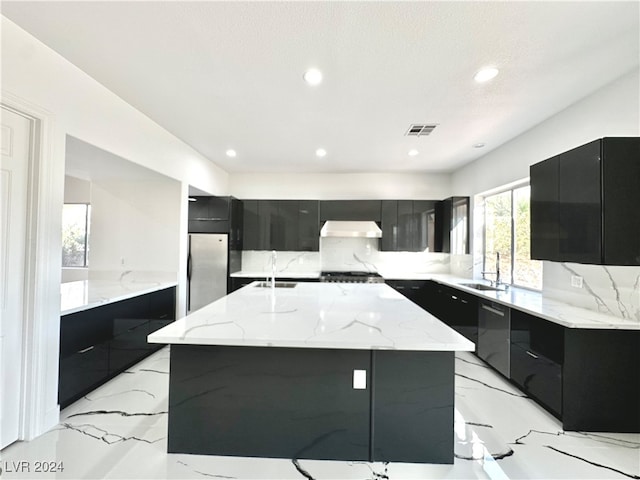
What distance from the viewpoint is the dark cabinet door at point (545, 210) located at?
2.45 meters

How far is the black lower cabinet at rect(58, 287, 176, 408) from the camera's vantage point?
2.36 metres

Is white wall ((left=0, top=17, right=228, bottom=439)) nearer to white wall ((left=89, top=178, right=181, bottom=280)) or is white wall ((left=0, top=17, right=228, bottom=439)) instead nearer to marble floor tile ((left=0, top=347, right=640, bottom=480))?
marble floor tile ((left=0, top=347, right=640, bottom=480))

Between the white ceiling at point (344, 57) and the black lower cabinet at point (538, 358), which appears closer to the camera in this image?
the white ceiling at point (344, 57)

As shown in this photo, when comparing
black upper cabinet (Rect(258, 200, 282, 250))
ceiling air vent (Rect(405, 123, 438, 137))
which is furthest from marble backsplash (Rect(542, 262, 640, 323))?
black upper cabinet (Rect(258, 200, 282, 250))

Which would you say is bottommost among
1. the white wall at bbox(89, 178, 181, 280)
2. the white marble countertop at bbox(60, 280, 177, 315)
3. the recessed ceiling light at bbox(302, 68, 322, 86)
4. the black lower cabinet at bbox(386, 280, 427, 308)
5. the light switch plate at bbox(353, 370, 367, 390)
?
the light switch plate at bbox(353, 370, 367, 390)

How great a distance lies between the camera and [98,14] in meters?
1.72

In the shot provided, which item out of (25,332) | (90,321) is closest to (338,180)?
(90,321)

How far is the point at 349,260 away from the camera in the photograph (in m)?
5.52

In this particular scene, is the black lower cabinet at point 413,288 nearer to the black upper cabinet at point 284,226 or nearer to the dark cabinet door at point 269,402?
the black upper cabinet at point 284,226

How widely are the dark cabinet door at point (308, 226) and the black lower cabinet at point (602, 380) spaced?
12.0 feet

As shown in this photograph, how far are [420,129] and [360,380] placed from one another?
2721 mm

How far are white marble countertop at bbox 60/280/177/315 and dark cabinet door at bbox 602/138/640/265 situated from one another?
3.93 m

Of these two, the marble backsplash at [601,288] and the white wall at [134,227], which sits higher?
the white wall at [134,227]

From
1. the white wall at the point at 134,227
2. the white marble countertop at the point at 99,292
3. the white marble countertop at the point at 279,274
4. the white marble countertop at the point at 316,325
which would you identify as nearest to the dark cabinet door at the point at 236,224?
the white marble countertop at the point at 279,274
